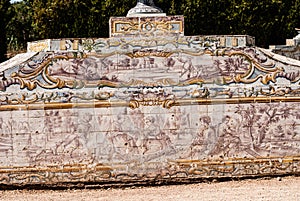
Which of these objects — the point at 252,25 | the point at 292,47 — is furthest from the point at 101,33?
the point at 292,47

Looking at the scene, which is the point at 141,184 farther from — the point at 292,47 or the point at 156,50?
the point at 292,47

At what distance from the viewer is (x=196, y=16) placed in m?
23.9

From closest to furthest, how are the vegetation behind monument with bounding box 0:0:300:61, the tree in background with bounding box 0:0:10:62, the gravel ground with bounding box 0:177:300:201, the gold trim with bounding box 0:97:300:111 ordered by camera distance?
the gravel ground with bounding box 0:177:300:201 < the gold trim with bounding box 0:97:300:111 < the vegetation behind monument with bounding box 0:0:300:61 < the tree in background with bounding box 0:0:10:62

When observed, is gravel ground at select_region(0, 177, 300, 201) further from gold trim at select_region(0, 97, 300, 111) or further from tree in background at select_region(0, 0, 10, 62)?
tree in background at select_region(0, 0, 10, 62)

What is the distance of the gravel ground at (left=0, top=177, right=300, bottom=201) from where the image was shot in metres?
8.12

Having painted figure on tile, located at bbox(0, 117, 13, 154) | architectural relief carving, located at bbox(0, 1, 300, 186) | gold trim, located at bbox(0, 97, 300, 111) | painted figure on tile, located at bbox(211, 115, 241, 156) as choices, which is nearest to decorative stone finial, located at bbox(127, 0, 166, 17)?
architectural relief carving, located at bbox(0, 1, 300, 186)

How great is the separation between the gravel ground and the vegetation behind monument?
1568 centimetres

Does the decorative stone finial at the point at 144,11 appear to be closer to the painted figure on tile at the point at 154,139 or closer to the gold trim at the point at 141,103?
the gold trim at the point at 141,103

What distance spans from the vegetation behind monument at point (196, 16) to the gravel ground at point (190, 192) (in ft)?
51.5

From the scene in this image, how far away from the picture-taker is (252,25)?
80.5ft

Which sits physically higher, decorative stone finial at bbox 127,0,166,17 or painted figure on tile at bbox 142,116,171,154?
decorative stone finial at bbox 127,0,166,17

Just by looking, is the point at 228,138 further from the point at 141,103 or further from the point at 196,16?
the point at 196,16

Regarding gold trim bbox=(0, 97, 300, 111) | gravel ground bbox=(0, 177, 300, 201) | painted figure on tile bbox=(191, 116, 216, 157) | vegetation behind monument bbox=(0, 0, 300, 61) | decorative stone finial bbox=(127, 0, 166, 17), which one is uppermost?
vegetation behind monument bbox=(0, 0, 300, 61)

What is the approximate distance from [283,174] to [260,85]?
1.56 metres
